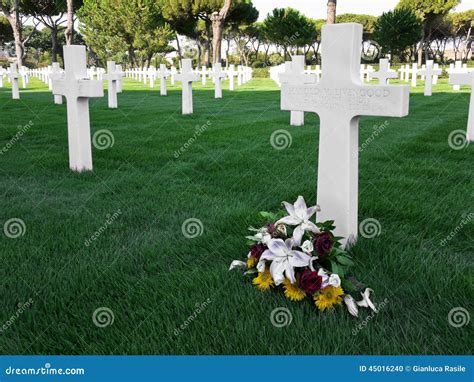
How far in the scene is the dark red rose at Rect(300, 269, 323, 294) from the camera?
2.57 metres

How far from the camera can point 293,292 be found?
2.63 metres

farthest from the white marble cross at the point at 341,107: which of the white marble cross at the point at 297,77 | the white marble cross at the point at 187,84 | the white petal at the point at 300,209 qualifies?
the white marble cross at the point at 187,84

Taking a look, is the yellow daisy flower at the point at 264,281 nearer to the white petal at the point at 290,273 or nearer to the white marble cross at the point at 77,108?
the white petal at the point at 290,273

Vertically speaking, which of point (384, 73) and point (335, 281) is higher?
point (384, 73)

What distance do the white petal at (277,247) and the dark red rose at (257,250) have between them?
0.13m

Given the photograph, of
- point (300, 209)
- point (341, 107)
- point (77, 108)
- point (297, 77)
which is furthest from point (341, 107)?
point (297, 77)

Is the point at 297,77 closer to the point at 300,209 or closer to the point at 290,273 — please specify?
the point at 300,209

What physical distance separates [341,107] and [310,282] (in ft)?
3.85

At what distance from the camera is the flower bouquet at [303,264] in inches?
101

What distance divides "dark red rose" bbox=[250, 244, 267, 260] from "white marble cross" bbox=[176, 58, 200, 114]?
953cm

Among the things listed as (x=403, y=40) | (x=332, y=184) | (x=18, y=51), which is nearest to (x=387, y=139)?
(x=332, y=184)

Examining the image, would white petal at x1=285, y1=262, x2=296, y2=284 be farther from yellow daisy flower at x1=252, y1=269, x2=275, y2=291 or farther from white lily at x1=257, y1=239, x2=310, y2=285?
yellow daisy flower at x1=252, y1=269, x2=275, y2=291

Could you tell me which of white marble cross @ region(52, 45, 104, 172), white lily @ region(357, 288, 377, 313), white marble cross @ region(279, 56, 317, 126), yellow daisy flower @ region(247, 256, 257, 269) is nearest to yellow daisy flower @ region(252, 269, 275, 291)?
yellow daisy flower @ region(247, 256, 257, 269)

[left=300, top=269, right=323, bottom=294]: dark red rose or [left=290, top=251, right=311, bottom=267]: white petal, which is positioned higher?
[left=290, top=251, right=311, bottom=267]: white petal
